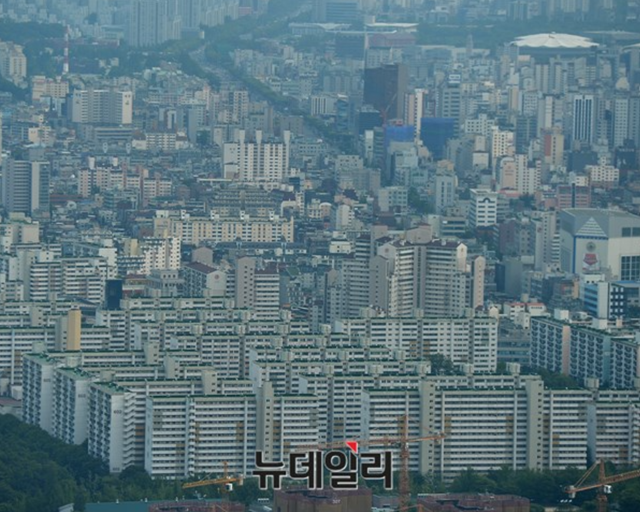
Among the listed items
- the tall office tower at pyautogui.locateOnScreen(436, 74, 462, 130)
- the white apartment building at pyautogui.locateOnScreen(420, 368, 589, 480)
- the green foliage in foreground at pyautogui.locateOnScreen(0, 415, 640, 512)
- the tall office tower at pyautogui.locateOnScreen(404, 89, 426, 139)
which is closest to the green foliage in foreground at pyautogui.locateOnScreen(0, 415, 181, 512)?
the green foliage in foreground at pyautogui.locateOnScreen(0, 415, 640, 512)

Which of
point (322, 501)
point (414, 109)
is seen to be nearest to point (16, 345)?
point (322, 501)

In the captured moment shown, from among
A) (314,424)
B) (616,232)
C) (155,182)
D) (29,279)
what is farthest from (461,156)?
(314,424)

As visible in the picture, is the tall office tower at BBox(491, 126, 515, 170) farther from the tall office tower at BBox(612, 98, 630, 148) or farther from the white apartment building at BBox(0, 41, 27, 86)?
the white apartment building at BBox(0, 41, 27, 86)

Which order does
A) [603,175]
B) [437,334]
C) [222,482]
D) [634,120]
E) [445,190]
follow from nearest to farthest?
[222,482]
[437,334]
[445,190]
[603,175]
[634,120]

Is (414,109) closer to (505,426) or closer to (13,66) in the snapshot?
(13,66)

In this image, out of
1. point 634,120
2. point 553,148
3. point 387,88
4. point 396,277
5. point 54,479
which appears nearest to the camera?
point 54,479
